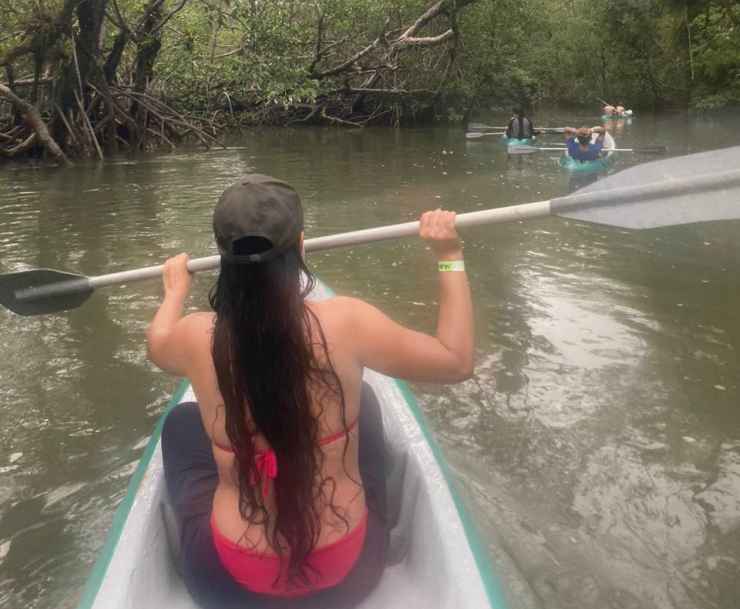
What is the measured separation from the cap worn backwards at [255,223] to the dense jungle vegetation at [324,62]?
1154cm

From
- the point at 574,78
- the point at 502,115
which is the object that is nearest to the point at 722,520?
the point at 502,115

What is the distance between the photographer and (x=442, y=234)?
5.97 ft

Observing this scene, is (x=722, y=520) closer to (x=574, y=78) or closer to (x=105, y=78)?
(x=105, y=78)

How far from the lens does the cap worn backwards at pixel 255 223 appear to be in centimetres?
143

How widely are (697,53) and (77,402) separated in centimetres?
2523

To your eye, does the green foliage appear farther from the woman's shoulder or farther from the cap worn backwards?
the woman's shoulder

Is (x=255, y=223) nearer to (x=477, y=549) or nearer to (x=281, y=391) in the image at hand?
(x=281, y=391)

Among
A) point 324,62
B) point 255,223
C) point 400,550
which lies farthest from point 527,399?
point 324,62

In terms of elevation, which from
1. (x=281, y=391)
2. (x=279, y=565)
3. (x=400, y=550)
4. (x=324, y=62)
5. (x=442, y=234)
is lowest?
(x=400, y=550)

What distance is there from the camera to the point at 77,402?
3793 mm

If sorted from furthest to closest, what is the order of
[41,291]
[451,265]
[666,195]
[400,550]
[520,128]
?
[520,128] → [41,291] → [666,195] → [400,550] → [451,265]

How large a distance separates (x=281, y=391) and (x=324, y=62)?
63.8 feet

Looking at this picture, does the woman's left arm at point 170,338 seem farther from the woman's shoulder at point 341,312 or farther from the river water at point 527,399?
the river water at point 527,399

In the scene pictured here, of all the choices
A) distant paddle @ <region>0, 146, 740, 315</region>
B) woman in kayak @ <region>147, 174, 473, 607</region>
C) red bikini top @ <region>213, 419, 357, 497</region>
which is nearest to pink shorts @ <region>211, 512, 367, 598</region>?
woman in kayak @ <region>147, 174, 473, 607</region>
